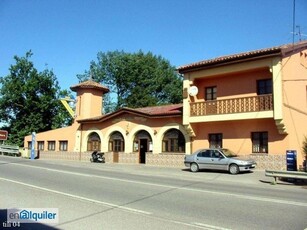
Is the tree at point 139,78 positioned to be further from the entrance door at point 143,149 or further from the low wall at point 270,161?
the low wall at point 270,161

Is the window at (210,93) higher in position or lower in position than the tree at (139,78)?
lower

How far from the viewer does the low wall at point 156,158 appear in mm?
21406

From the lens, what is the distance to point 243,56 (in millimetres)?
22062

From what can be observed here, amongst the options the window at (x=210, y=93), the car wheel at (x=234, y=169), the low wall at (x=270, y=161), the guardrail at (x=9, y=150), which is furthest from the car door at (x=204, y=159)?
the guardrail at (x=9, y=150)

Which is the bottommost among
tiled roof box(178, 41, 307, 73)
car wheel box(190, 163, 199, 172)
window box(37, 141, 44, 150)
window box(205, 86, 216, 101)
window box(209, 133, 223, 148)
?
car wheel box(190, 163, 199, 172)

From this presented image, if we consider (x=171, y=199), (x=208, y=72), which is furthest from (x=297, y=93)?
(x=171, y=199)

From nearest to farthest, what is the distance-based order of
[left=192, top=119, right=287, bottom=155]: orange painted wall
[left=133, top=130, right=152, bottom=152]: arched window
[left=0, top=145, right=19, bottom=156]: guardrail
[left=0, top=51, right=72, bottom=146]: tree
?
1. [left=192, top=119, right=287, bottom=155]: orange painted wall
2. [left=133, top=130, right=152, bottom=152]: arched window
3. [left=0, top=145, right=19, bottom=156]: guardrail
4. [left=0, top=51, right=72, bottom=146]: tree

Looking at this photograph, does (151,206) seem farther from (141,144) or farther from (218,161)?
(141,144)

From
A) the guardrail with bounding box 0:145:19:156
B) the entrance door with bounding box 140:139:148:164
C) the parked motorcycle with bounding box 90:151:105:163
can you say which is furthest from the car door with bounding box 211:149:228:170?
the guardrail with bounding box 0:145:19:156

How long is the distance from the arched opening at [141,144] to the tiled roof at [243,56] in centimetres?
690

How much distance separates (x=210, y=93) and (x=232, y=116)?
3.39 metres

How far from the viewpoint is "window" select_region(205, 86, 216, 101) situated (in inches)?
1005

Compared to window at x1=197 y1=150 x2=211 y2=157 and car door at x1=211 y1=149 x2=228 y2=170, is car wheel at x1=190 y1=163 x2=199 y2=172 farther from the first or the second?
car door at x1=211 y1=149 x2=228 y2=170

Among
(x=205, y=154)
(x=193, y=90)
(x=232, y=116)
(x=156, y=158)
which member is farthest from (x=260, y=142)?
(x=156, y=158)
